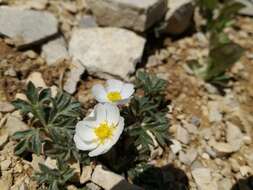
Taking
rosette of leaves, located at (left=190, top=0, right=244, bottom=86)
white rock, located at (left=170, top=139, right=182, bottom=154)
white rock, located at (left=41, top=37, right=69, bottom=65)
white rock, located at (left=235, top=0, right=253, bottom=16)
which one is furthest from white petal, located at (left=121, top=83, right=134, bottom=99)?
white rock, located at (left=235, top=0, right=253, bottom=16)

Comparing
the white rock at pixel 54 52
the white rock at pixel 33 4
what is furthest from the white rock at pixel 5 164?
the white rock at pixel 33 4

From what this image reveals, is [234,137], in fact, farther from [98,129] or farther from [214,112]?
[98,129]

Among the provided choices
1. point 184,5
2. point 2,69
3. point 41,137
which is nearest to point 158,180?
point 41,137

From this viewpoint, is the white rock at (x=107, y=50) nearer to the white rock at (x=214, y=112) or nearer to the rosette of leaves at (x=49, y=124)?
the rosette of leaves at (x=49, y=124)

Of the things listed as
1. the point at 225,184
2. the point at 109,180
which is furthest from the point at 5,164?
the point at 225,184

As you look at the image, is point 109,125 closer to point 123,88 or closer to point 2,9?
point 123,88
